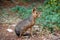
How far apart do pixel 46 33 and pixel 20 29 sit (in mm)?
1008

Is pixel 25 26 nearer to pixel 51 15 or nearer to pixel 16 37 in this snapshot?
pixel 16 37

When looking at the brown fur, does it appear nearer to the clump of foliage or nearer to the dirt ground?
the dirt ground

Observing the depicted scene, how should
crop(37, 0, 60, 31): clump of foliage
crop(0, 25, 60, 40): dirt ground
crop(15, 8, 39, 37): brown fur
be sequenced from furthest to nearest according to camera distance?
1. crop(37, 0, 60, 31): clump of foliage
2. crop(0, 25, 60, 40): dirt ground
3. crop(15, 8, 39, 37): brown fur

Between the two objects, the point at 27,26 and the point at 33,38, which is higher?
the point at 27,26

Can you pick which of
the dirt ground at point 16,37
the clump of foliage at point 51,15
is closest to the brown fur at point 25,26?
the dirt ground at point 16,37

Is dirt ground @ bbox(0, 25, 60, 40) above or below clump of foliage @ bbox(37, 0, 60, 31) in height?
below

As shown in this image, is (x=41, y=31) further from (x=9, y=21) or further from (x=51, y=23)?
(x=9, y=21)

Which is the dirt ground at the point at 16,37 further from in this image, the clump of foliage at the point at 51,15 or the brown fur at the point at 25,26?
the clump of foliage at the point at 51,15

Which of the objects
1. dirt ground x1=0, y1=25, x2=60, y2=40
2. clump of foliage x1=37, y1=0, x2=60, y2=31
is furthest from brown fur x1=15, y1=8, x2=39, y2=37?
clump of foliage x1=37, y1=0, x2=60, y2=31

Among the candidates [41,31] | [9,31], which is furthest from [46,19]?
[9,31]

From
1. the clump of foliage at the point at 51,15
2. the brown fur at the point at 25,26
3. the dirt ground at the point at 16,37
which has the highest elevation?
the brown fur at the point at 25,26

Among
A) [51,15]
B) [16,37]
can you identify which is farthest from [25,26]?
[51,15]

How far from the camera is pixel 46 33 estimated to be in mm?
6781

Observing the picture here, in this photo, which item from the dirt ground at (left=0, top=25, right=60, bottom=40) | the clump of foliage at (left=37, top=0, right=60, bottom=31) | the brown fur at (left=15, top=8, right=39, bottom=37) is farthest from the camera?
the clump of foliage at (left=37, top=0, right=60, bottom=31)
